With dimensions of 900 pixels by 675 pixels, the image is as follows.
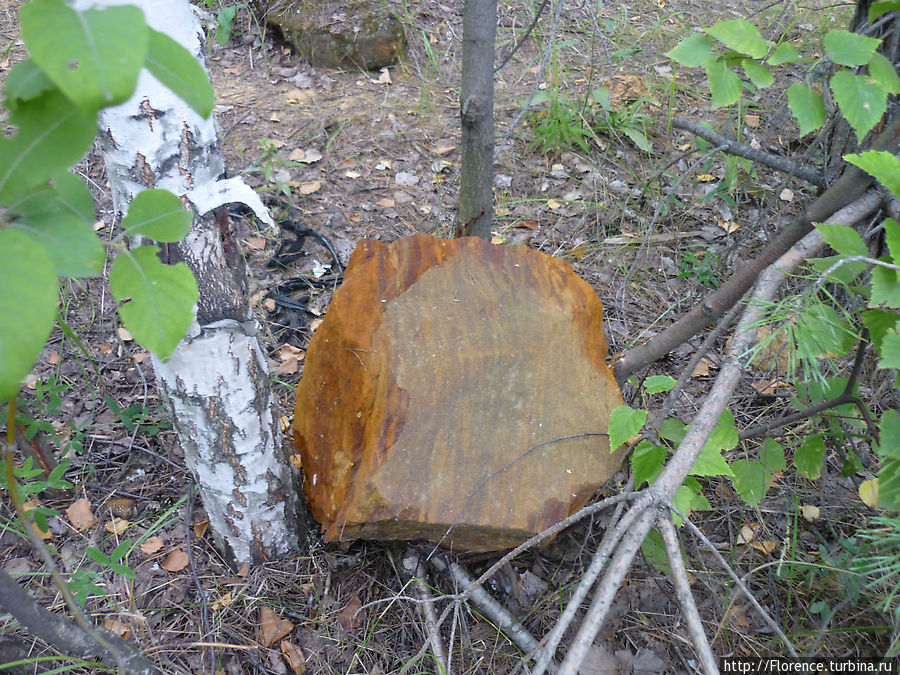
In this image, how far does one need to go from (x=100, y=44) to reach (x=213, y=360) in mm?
1025

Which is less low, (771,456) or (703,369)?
(771,456)

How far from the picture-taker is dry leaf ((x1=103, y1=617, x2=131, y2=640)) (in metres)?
1.73

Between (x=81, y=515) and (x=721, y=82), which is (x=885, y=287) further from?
(x=81, y=515)

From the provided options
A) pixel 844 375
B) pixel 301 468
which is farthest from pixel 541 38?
pixel 301 468

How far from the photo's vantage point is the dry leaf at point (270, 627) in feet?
5.77

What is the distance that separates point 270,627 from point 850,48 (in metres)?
2.18

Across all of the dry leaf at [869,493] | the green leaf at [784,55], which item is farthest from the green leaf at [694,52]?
the dry leaf at [869,493]

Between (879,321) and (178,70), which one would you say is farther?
(879,321)

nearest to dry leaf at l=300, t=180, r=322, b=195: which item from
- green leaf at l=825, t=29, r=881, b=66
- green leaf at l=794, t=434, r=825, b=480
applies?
green leaf at l=825, t=29, r=881, b=66

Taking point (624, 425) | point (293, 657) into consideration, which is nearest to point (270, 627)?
point (293, 657)

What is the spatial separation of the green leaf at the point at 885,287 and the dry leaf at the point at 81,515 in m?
2.34

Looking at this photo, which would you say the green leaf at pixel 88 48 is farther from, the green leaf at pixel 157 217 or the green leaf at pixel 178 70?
the green leaf at pixel 157 217

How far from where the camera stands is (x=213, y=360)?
1.44 meters

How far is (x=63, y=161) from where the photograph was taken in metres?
0.59
